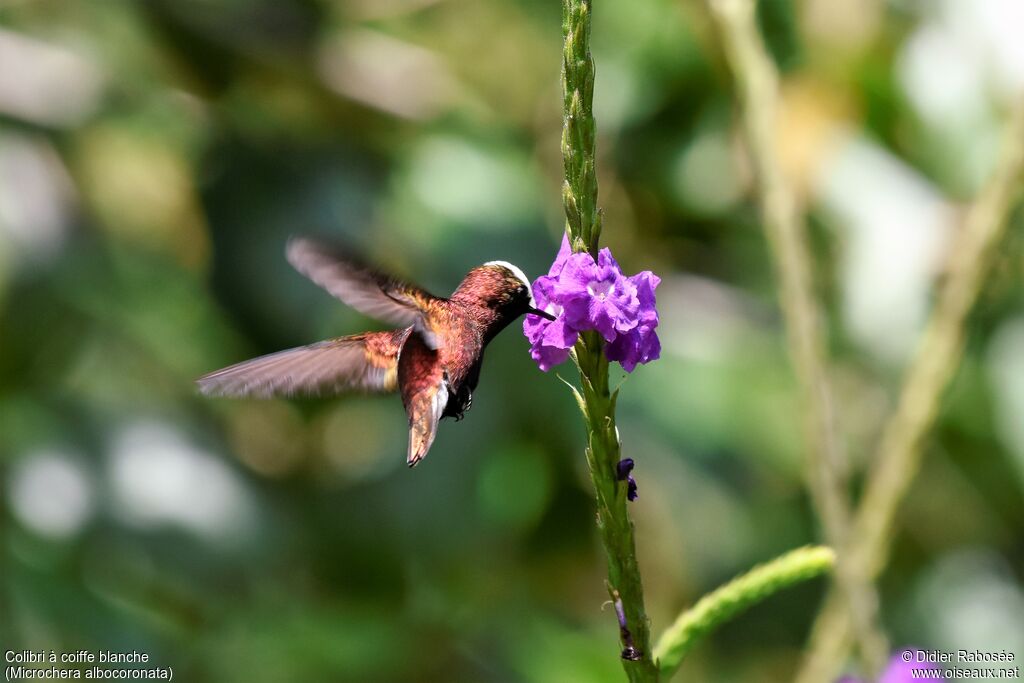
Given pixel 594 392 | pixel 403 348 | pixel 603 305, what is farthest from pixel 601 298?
pixel 403 348

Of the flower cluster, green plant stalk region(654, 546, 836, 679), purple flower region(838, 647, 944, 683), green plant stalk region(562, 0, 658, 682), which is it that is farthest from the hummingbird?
purple flower region(838, 647, 944, 683)

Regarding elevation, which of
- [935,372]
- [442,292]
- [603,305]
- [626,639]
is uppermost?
[442,292]

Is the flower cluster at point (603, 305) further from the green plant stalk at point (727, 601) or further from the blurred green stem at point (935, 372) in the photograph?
the blurred green stem at point (935, 372)

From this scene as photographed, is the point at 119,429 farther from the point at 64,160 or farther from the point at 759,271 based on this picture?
the point at 759,271

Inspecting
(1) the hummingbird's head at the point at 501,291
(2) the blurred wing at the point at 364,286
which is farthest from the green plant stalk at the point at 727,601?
(2) the blurred wing at the point at 364,286

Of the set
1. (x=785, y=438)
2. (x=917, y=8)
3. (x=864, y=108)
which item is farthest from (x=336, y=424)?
(x=917, y=8)

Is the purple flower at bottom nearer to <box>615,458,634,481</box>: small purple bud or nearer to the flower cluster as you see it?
the flower cluster

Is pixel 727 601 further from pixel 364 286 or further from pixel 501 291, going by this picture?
pixel 364 286
